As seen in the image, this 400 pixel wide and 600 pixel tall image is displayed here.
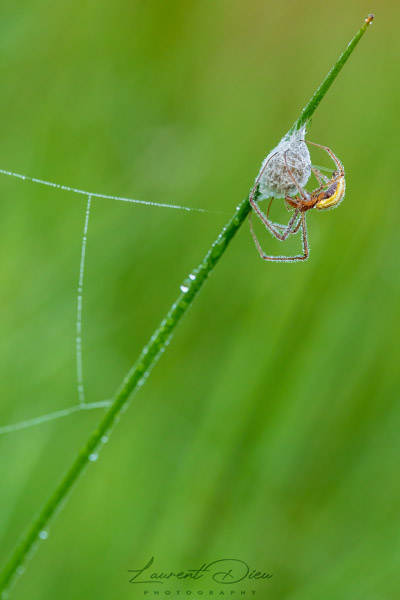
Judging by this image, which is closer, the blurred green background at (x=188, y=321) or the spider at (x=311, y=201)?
the spider at (x=311, y=201)

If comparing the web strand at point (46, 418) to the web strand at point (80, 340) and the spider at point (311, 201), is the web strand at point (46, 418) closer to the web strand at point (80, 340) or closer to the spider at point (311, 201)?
the web strand at point (80, 340)

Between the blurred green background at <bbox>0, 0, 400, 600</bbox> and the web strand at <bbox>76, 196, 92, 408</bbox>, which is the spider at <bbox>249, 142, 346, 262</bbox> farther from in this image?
the web strand at <bbox>76, 196, 92, 408</bbox>

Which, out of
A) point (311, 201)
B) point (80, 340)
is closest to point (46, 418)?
point (80, 340)

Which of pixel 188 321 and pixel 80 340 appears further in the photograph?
pixel 188 321

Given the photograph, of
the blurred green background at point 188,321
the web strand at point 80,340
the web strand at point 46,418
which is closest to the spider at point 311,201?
the blurred green background at point 188,321

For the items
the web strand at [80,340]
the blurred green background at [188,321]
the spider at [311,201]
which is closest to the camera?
the spider at [311,201]

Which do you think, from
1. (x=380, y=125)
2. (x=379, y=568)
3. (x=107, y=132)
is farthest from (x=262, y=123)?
(x=379, y=568)

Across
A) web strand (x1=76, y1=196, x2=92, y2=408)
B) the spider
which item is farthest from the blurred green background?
the spider

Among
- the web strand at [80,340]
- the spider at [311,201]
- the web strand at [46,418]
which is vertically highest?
the spider at [311,201]

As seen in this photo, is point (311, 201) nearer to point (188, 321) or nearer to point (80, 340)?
point (188, 321)
